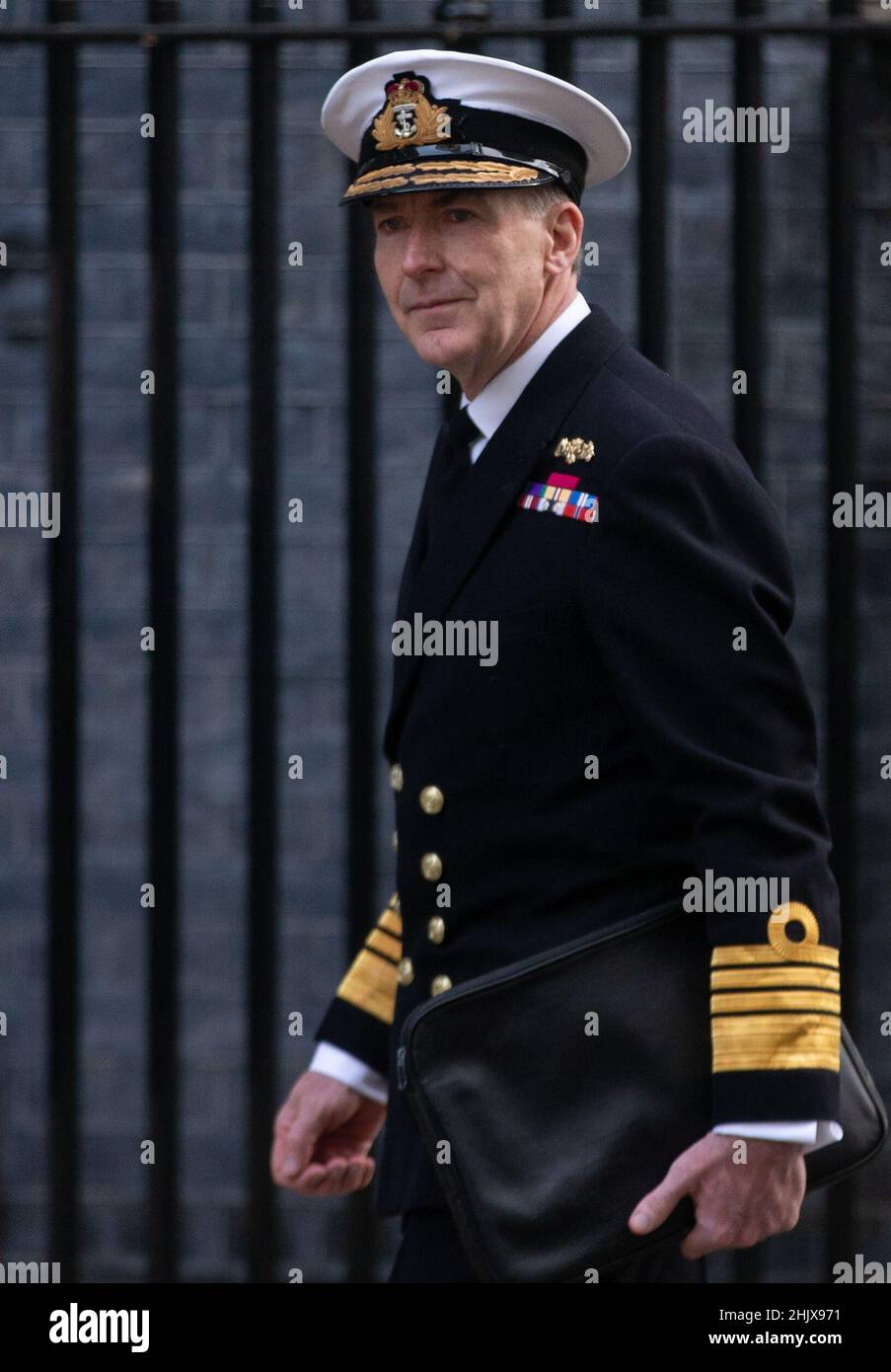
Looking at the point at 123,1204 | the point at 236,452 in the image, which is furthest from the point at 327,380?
the point at 123,1204

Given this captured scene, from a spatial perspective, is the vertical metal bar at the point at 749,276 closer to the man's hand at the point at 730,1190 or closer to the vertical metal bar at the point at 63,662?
the vertical metal bar at the point at 63,662

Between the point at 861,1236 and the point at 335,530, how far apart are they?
1633mm

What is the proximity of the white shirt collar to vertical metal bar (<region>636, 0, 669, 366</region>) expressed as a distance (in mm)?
A: 756

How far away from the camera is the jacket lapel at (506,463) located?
2.11 metres

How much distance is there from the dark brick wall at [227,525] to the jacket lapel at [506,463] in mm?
1428

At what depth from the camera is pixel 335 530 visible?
3645mm

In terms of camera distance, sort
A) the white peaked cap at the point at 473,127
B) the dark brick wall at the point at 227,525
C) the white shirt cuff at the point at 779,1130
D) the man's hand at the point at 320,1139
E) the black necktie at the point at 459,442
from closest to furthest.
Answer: the white shirt cuff at the point at 779,1130, the white peaked cap at the point at 473,127, the black necktie at the point at 459,442, the man's hand at the point at 320,1139, the dark brick wall at the point at 227,525

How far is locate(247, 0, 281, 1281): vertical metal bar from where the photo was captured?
2953mm

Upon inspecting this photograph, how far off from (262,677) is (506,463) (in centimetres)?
98

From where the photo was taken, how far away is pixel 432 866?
7.01ft

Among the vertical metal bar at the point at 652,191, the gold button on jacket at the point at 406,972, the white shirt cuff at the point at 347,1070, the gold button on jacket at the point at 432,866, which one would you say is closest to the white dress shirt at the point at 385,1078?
the white shirt cuff at the point at 347,1070

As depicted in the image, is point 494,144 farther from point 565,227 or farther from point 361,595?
point 361,595

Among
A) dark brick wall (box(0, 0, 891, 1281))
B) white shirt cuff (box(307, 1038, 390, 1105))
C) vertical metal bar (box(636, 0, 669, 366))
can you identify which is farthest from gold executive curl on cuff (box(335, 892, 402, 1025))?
dark brick wall (box(0, 0, 891, 1281))

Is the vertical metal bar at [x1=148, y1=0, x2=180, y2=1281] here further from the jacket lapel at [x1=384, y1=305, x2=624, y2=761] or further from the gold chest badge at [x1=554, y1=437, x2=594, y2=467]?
the gold chest badge at [x1=554, y1=437, x2=594, y2=467]
